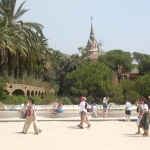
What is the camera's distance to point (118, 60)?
75312mm

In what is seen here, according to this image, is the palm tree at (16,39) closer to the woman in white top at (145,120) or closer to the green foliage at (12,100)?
the green foliage at (12,100)

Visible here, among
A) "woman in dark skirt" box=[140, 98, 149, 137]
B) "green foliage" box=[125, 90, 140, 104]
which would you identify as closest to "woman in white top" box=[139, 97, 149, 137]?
"woman in dark skirt" box=[140, 98, 149, 137]

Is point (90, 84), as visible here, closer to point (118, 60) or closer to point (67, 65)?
point (67, 65)

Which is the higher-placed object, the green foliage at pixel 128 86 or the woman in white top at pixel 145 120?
the green foliage at pixel 128 86

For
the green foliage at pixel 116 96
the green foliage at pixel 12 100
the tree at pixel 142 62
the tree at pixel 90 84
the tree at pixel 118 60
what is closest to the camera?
the green foliage at pixel 12 100

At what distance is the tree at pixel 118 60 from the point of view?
7513cm

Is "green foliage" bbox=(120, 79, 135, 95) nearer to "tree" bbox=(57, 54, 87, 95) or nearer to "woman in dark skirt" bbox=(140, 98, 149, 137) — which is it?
"tree" bbox=(57, 54, 87, 95)

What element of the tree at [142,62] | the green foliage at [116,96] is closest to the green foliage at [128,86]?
the green foliage at [116,96]

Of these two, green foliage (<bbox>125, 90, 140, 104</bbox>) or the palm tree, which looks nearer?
the palm tree

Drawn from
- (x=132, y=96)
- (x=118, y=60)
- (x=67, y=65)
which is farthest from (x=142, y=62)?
(x=132, y=96)

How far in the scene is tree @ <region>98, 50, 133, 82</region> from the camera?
75.1 meters

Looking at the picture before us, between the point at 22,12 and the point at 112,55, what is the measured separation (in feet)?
131

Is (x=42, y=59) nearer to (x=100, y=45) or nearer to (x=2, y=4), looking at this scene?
(x=2, y=4)

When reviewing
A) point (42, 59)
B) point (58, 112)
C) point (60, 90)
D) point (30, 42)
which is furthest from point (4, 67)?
point (60, 90)
